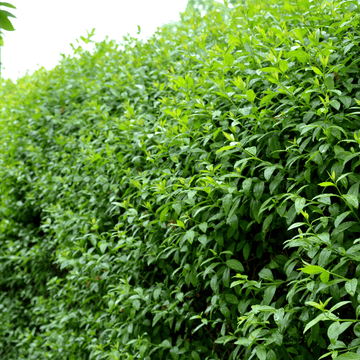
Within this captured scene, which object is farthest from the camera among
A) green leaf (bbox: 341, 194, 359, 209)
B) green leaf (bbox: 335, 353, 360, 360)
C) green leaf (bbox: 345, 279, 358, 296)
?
green leaf (bbox: 341, 194, 359, 209)

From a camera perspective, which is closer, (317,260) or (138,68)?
(317,260)

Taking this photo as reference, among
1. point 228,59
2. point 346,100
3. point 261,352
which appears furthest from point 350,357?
point 228,59

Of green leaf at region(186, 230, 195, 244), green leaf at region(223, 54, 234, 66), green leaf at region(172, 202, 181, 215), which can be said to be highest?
green leaf at region(223, 54, 234, 66)

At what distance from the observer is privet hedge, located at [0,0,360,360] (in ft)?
6.85

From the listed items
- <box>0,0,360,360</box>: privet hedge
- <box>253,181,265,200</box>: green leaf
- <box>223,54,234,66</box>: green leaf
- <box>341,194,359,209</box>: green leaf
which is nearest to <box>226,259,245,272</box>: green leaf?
<box>0,0,360,360</box>: privet hedge

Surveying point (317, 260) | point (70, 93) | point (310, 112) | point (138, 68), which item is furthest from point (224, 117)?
point (70, 93)

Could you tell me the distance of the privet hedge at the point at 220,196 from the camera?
2.09m

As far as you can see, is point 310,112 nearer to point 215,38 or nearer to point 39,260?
point 215,38

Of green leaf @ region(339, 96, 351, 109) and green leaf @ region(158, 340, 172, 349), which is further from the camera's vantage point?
green leaf @ region(158, 340, 172, 349)

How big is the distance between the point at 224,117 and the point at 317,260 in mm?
1160

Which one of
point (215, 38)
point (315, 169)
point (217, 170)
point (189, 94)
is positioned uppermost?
point (215, 38)

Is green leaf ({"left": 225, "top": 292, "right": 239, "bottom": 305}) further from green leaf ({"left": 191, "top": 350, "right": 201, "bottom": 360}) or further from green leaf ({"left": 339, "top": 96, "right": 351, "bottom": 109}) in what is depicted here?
green leaf ({"left": 339, "top": 96, "right": 351, "bottom": 109})

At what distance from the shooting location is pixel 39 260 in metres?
5.16

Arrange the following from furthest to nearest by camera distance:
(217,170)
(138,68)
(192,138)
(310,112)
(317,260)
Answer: (138,68)
(192,138)
(217,170)
(310,112)
(317,260)
